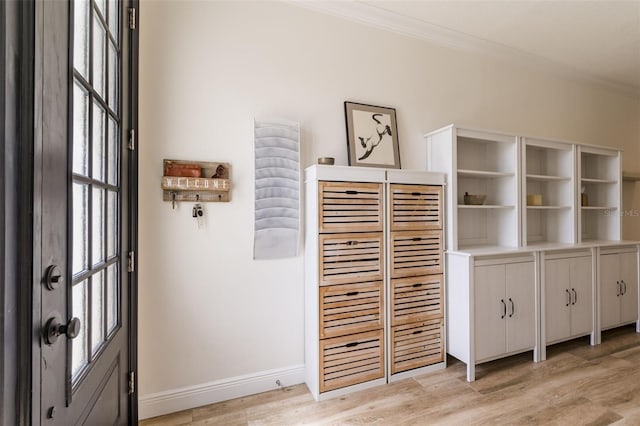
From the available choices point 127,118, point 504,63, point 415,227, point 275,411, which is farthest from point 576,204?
point 127,118

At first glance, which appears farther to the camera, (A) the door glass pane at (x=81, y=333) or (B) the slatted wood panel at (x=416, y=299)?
(B) the slatted wood panel at (x=416, y=299)

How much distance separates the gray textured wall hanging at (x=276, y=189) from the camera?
2.14 meters

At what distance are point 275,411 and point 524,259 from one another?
2253 millimetres

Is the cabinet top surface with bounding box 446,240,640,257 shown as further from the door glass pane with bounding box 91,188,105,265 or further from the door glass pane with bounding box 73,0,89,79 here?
the door glass pane with bounding box 73,0,89,79

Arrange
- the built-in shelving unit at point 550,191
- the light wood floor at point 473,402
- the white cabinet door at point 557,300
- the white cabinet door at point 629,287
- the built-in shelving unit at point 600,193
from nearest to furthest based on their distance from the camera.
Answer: the light wood floor at point 473,402, the white cabinet door at point 557,300, the built-in shelving unit at point 550,191, the white cabinet door at point 629,287, the built-in shelving unit at point 600,193

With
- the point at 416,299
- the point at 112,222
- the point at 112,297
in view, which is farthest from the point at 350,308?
the point at 112,222

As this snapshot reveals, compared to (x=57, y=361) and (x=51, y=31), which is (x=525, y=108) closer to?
(x=51, y=31)

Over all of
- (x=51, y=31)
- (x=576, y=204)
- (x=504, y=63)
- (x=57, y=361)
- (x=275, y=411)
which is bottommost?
(x=275, y=411)

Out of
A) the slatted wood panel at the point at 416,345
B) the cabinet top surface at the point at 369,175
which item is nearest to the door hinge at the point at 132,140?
the cabinet top surface at the point at 369,175

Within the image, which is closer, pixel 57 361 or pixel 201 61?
pixel 57 361

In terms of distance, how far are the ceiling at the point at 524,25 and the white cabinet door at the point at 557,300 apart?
6.74ft

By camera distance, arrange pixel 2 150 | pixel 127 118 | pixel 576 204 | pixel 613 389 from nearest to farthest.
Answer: pixel 2 150
pixel 127 118
pixel 613 389
pixel 576 204

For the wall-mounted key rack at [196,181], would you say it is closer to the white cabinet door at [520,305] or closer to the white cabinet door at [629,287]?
the white cabinet door at [520,305]

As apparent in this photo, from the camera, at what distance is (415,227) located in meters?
2.36
